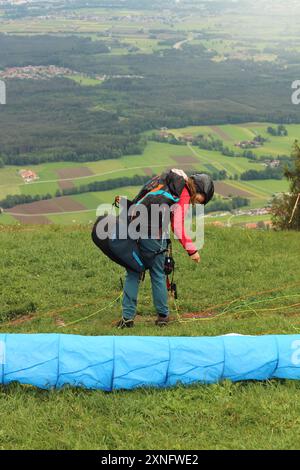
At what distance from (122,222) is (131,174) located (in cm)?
7538

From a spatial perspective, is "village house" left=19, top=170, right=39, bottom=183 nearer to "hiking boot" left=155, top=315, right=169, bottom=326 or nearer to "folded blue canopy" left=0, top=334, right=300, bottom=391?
"hiking boot" left=155, top=315, right=169, bottom=326

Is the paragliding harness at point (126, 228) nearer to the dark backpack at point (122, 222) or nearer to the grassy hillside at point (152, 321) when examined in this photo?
the dark backpack at point (122, 222)

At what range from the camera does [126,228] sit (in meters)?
10.3

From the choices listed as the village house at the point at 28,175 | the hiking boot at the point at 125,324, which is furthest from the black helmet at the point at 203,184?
the village house at the point at 28,175

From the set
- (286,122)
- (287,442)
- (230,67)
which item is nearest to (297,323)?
(287,442)

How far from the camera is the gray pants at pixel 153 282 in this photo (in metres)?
10.4

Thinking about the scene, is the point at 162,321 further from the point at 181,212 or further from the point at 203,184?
the point at 203,184

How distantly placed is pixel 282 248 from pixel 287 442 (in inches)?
490

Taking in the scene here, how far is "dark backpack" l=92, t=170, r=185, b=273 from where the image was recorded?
Result: 9.99m

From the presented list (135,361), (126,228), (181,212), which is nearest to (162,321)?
(126,228)

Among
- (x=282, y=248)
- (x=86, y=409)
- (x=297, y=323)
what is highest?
(x=86, y=409)

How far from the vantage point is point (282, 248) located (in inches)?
719
